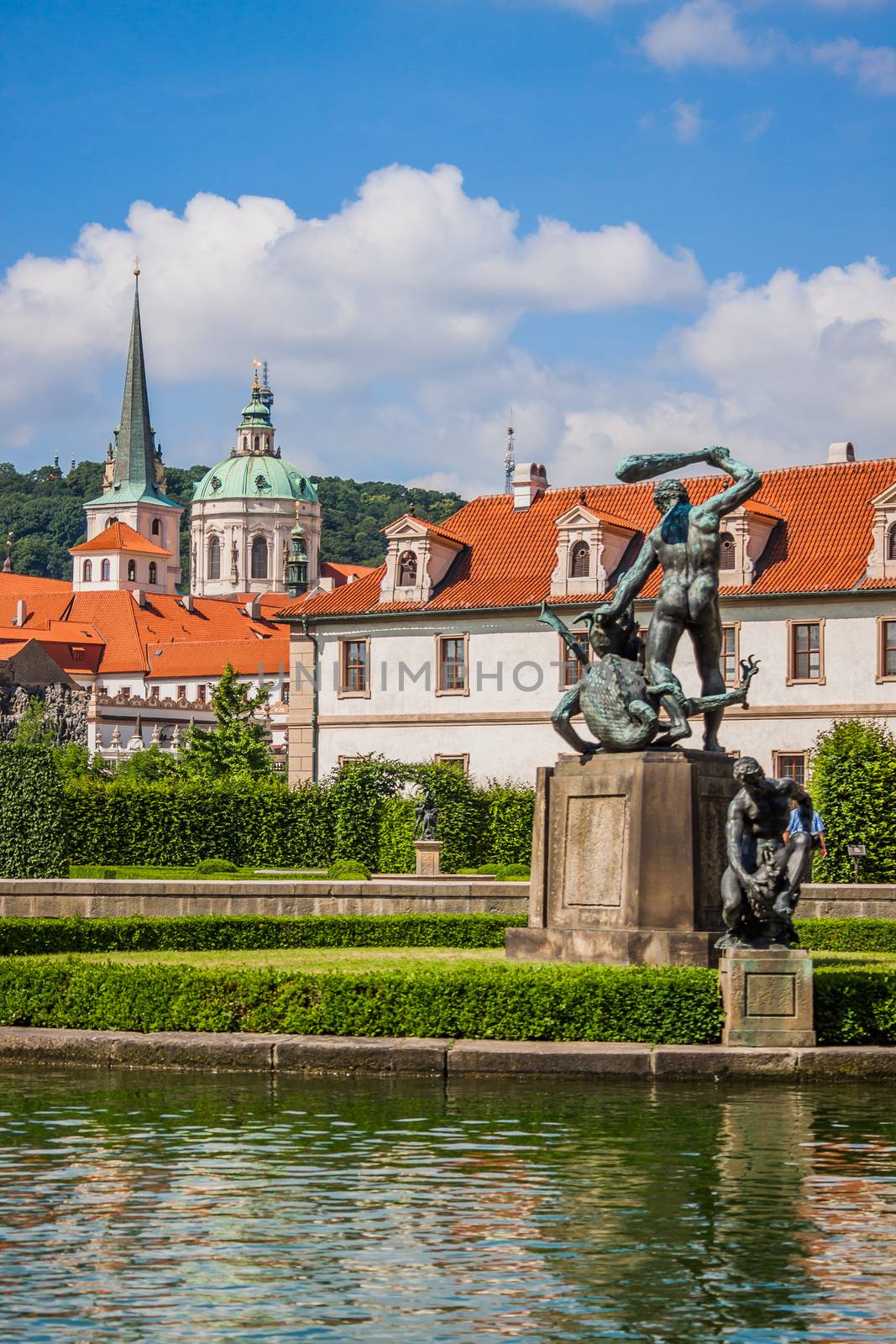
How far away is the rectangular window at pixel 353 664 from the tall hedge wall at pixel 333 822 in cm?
817

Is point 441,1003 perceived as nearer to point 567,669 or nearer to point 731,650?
point 731,650

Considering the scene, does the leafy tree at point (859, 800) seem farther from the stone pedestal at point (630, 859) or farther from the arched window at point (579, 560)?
the stone pedestal at point (630, 859)

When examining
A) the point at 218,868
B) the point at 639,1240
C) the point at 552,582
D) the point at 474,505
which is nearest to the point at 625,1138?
the point at 639,1240

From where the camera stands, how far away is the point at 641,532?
5478cm

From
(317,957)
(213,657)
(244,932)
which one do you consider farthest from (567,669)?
(213,657)

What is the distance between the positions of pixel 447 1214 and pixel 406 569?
1853 inches

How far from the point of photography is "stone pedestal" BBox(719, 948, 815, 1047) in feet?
50.1

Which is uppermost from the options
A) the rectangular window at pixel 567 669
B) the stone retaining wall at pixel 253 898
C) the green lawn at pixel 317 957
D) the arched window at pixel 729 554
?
the arched window at pixel 729 554

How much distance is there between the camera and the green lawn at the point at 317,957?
1914 centimetres

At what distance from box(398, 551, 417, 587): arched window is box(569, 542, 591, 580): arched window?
16.9 ft

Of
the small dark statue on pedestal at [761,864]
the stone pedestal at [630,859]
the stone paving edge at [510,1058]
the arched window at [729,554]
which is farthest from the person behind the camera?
the arched window at [729,554]

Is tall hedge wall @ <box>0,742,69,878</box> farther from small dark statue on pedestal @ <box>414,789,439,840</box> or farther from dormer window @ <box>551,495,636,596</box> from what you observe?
dormer window @ <box>551,495,636,596</box>

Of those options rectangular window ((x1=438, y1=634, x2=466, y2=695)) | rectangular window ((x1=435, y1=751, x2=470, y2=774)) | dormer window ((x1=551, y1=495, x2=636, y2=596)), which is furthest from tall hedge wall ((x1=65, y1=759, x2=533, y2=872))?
dormer window ((x1=551, y1=495, x2=636, y2=596))

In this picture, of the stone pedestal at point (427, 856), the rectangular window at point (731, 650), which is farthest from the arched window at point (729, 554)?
the stone pedestal at point (427, 856)
